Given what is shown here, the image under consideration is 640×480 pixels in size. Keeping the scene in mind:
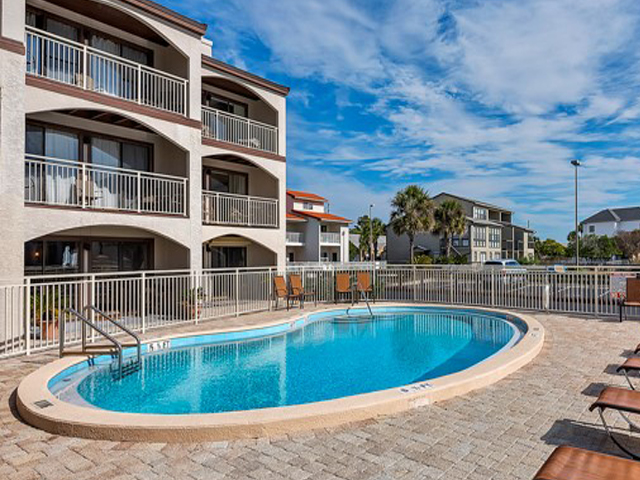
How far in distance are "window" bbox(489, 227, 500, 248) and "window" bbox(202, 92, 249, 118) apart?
4338cm

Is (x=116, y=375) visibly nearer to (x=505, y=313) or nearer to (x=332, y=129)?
(x=505, y=313)

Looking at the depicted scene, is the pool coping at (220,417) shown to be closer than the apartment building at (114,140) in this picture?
Yes

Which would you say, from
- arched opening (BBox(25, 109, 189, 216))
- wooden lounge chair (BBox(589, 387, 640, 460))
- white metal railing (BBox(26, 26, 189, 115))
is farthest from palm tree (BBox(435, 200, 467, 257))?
wooden lounge chair (BBox(589, 387, 640, 460))

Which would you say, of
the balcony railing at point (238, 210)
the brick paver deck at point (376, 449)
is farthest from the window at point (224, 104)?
the brick paver deck at point (376, 449)

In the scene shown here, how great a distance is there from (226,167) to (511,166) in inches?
1319

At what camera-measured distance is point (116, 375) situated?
7812 mm

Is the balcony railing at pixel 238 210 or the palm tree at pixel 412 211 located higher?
the palm tree at pixel 412 211

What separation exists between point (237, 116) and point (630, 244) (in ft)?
205

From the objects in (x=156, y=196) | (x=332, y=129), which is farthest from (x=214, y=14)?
(x=332, y=129)

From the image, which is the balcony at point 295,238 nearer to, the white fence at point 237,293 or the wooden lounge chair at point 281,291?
the white fence at point 237,293

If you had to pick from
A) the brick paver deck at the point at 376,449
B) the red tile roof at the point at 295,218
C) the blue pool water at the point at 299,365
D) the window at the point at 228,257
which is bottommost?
the blue pool water at the point at 299,365

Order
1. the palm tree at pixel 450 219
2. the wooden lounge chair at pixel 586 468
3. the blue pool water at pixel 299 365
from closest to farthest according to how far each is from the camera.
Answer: the wooden lounge chair at pixel 586 468
the blue pool water at pixel 299 365
the palm tree at pixel 450 219

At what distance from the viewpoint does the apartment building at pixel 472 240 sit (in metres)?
50.4

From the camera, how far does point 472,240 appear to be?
50.3 meters
